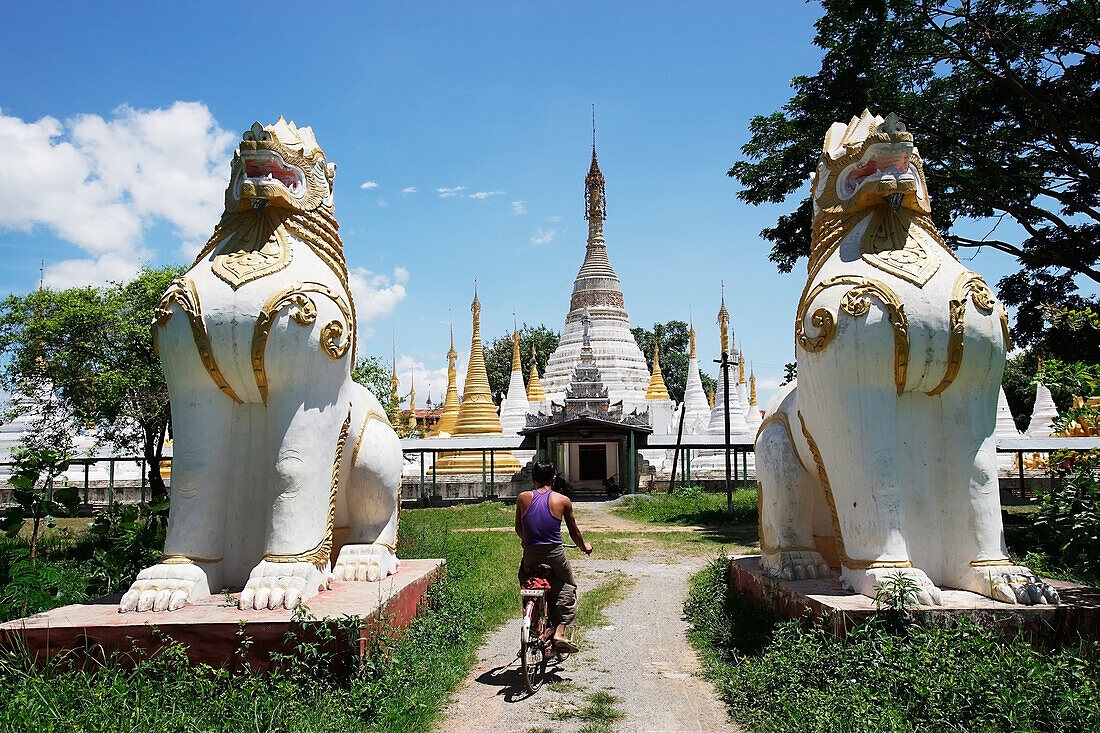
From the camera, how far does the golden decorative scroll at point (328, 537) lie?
473 cm

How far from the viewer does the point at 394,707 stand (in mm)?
4188

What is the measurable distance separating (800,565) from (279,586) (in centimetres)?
356

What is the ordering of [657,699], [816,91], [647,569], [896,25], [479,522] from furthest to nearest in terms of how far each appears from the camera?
[479,522]
[816,91]
[896,25]
[647,569]
[657,699]

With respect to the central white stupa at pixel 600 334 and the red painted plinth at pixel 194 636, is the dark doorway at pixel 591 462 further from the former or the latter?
the red painted plinth at pixel 194 636

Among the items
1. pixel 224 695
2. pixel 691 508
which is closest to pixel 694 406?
pixel 691 508

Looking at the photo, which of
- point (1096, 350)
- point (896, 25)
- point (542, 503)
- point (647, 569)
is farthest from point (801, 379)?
point (1096, 350)

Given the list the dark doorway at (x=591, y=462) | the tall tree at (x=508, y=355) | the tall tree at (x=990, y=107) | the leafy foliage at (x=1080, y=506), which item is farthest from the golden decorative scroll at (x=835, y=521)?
the tall tree at (x=508, y=355)

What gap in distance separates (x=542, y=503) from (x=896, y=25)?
1136 centimetres

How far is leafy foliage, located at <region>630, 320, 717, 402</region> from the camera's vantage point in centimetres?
5212

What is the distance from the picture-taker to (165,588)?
180 inches

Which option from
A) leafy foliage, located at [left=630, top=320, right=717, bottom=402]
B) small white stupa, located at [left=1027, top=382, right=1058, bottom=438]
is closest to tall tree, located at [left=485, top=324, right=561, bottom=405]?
leafy foliage, located at [left=630, top=320, right=717, bottom=402]

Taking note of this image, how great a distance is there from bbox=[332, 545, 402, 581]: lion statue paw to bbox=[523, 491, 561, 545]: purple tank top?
1.21 meters

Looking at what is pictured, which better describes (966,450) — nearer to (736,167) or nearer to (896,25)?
(896,25)

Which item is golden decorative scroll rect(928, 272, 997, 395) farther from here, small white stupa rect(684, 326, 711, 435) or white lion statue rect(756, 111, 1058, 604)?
small white stupa rect(684, 326, 711, 435)
